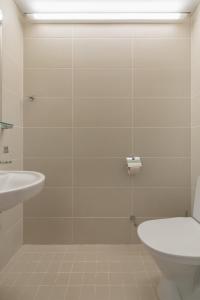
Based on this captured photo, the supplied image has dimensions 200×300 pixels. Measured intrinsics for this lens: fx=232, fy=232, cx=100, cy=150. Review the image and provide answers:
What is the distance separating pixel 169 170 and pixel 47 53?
149 centimetres

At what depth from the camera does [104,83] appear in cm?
205

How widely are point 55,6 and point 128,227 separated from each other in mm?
1977

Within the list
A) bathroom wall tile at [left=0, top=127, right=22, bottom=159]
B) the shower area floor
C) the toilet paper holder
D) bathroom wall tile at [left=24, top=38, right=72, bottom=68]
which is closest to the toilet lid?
the shower area floor

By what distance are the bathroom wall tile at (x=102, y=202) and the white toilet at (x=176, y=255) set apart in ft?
1.95

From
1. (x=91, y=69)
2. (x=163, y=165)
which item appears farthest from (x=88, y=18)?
(x=163, y=165)

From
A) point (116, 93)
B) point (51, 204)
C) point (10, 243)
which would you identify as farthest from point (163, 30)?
point (10, 243)

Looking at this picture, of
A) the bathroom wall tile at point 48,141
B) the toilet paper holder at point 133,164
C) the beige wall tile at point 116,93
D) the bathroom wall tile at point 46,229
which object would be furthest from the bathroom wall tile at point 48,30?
the bathroom wall tile at point 46,229

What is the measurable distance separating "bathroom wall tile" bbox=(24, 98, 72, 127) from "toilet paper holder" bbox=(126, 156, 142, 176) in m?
0.61

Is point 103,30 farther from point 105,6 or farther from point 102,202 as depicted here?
point 102,202

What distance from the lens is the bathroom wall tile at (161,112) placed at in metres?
2.05

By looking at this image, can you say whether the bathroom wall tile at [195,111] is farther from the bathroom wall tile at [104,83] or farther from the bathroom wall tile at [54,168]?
the bathroom wall tile at [54,168]

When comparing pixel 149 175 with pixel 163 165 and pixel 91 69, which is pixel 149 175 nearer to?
pixel 163 165

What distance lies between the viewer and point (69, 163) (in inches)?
81.4

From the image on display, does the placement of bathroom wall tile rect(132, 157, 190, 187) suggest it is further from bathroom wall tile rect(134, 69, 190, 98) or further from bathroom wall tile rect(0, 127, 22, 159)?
bathroom wall tile rect(0, 127, 22, 159)
